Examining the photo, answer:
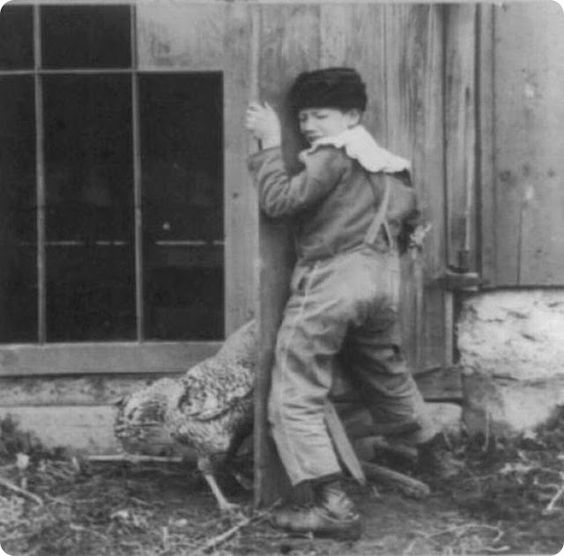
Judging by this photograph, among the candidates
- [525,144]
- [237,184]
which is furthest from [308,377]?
[525,144]

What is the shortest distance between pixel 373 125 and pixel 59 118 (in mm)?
1221

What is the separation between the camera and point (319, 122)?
14.7ft

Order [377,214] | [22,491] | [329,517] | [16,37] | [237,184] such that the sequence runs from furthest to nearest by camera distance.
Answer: [237,184], [16,37], [22,491], [377,214], [329,517]

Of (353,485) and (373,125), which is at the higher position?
(373,125)

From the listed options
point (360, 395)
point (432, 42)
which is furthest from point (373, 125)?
point (360, 395)

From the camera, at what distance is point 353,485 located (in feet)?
15.5

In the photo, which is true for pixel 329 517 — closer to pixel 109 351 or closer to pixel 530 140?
pixel 109 351

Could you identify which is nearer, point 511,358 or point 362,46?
point 362,46

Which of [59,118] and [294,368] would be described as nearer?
[294,368]

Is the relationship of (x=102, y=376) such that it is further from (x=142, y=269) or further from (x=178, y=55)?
(x=178, y=55)

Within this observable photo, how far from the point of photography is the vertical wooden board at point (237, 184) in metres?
4.89

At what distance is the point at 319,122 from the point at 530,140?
2.98ft

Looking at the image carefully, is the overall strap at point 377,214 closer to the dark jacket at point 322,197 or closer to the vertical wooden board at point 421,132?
the dark jacket at point 322,197

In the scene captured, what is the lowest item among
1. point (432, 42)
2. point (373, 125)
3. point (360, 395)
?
point (360, 395)
